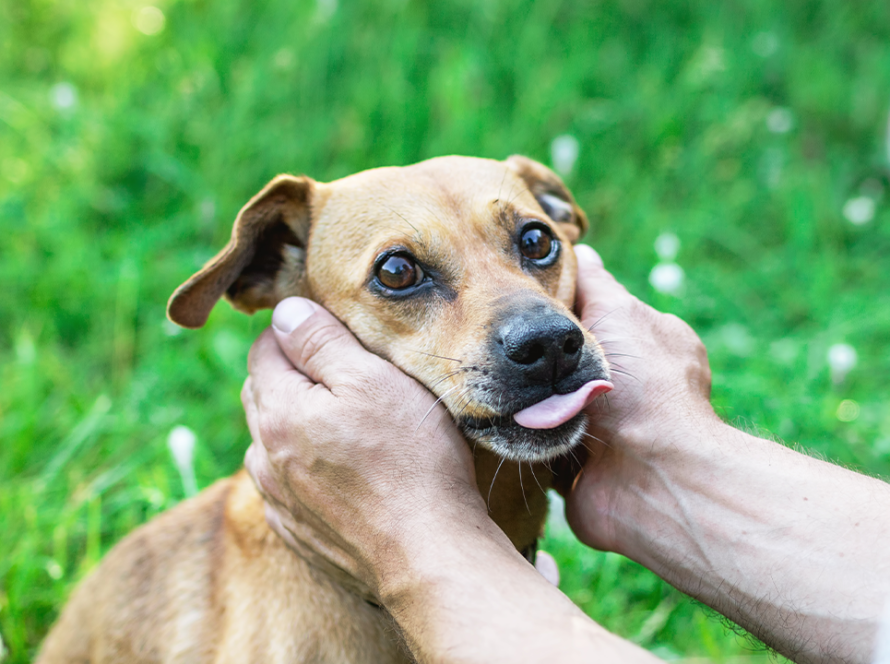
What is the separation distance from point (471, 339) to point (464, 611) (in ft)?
2.35

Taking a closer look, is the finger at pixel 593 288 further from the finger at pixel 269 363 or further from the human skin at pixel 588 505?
the finger at pixel 269 363

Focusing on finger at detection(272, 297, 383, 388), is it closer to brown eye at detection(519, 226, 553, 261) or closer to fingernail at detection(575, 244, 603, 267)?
brown eye at detection(519, 226, 553, 261)

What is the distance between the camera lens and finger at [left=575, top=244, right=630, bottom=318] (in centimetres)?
223

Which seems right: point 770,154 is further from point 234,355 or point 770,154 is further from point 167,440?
point 167,440

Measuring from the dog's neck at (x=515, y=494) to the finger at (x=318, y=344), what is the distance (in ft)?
1.46

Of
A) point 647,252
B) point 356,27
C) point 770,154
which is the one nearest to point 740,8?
point 770,154

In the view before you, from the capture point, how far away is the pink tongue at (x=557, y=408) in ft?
5.81

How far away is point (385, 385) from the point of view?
6.23ft

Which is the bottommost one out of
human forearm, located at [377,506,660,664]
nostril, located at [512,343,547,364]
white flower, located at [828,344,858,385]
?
white flower, located at [828,344,858,385]

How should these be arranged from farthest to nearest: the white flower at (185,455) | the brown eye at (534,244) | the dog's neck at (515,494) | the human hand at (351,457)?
1. the white flower at (185,455)
2. the brown eye at (534,244)
3. the dog's neck at (515,494)
4. the human hand at (351,457)

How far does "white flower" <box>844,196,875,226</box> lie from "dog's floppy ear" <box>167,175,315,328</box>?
4.39 m

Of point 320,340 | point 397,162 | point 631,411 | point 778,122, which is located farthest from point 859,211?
point 320,340

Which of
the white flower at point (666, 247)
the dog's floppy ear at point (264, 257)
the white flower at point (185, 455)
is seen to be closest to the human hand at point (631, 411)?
the dog's floppy ear at point (264, 257)

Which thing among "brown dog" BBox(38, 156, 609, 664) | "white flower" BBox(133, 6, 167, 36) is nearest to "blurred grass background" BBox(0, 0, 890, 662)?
"white flower" BBox(133, 6, 167, 36)
